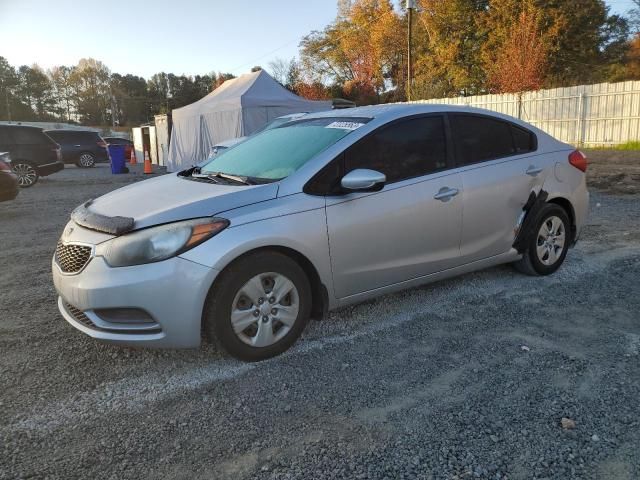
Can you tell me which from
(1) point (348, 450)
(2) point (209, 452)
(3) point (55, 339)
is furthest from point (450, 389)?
(3) point (55, 339)

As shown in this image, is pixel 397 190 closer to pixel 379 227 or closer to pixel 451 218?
pixel 379 227

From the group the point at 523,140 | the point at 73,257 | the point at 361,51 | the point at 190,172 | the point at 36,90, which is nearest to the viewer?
the point at 73,257

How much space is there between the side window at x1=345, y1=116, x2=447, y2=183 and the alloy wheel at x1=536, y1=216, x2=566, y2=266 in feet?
4.32

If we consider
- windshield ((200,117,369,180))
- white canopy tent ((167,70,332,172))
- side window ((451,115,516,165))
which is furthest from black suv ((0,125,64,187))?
side window ((451,115,516,165))

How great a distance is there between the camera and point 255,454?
7.61 ft

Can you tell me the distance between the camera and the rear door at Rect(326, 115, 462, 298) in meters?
3.40

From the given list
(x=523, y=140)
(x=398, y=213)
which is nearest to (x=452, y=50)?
(x=523, y=140)

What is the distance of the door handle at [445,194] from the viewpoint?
378 centimetres

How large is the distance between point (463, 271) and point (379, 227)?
1.05 m

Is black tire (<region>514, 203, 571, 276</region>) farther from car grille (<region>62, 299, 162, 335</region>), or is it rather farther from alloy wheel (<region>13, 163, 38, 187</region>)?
alloy wheel (<region>13, 163, 38, 187</region>)

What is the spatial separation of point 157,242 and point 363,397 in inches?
56.0

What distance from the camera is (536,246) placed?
4531 mm

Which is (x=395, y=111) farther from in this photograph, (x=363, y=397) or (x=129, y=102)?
(x=129, y=102)

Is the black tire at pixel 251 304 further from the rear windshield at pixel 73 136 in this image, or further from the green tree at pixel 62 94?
the green tree at pixel 62 94
